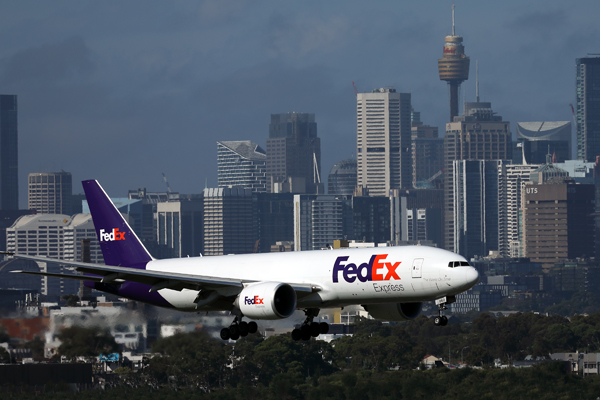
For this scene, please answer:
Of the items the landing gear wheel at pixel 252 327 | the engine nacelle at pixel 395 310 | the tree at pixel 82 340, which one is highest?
the engine nacelle at pixel 395 310

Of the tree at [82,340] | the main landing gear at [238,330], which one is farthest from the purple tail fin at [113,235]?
the tree at [82,340]

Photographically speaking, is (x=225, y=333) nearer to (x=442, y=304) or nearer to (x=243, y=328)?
(x=243, y=328)

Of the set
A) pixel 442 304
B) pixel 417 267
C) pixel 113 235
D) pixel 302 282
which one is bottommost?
pixel 442 304

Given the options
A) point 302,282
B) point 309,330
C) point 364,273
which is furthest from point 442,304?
point 309,330

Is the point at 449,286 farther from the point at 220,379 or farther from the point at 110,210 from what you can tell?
the point at 220,379

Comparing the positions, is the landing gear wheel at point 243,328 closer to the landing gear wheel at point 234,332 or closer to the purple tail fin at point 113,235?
the landing gear wheel at point 234,332

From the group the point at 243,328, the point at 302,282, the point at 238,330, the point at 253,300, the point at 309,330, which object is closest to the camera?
the point at 253,300

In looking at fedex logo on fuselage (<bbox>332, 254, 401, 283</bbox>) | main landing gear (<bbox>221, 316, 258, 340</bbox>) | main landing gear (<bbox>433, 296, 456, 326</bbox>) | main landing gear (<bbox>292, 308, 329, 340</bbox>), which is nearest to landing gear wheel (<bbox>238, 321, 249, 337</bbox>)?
main landing gear (<bbox>221, 316, 258, 340</bbox>)
